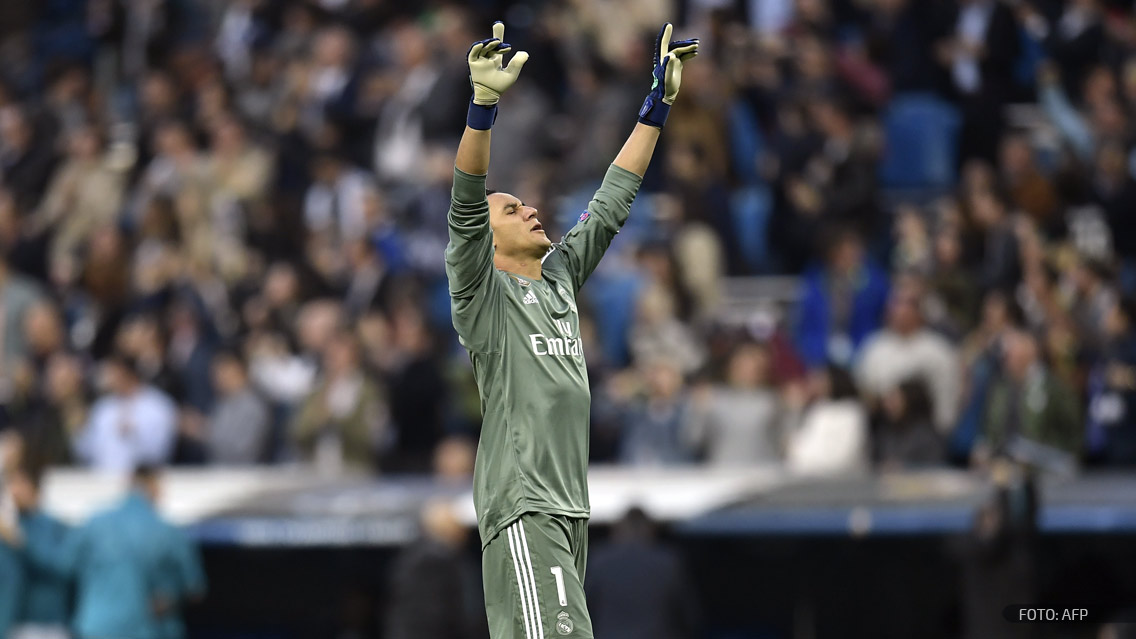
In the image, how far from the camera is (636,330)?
13.2 metres

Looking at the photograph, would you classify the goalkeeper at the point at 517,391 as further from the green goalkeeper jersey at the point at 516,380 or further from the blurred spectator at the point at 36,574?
the blurred spectator at the point at 36,574

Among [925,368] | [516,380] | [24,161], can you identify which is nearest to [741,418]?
[925,368]

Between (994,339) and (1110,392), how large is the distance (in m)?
0.86

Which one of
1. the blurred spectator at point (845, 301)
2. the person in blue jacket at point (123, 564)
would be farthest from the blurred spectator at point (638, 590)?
the blurred spectator at point (845, 301)

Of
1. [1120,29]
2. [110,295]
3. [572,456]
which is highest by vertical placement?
[1120,29]

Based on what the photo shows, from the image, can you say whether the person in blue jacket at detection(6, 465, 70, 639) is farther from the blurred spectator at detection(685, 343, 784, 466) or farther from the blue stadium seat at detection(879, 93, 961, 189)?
the blue stadium seat at detection(879, 93, 961, 189)

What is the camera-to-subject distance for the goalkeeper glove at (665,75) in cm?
629

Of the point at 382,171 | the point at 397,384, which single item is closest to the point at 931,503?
the point at 397,384

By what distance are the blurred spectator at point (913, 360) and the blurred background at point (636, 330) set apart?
0.08ft

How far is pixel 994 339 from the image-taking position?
11766 mm

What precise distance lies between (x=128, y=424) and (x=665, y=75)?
835 centimetres

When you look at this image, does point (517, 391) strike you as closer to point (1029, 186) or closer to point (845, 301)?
point (845, 301)

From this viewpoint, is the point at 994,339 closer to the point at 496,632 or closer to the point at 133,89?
the point at 496,632

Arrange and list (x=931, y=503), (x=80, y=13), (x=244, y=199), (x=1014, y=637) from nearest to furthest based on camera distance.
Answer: (x=1014, y=637), (x=931, y=503), (x=244, y=199), (x=80, y=13)
